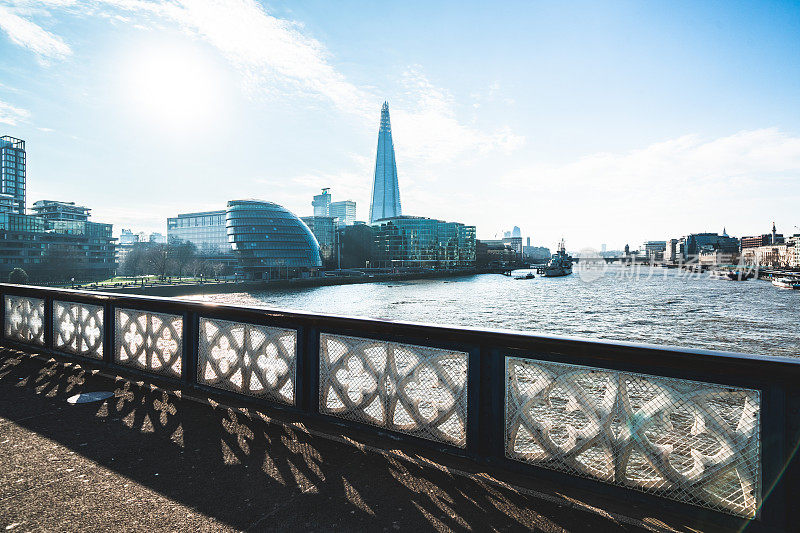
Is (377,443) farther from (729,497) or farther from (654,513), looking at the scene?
(729,497)

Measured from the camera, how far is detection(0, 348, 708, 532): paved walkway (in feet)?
9.94

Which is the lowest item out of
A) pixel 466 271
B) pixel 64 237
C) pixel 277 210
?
pixel 466 271

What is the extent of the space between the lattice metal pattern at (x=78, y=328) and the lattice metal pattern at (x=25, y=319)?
538 mm

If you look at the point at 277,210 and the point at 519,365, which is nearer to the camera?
the point at 519,365

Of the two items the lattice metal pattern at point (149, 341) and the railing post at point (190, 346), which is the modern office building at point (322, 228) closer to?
the lattice metal pattern at point (149, 341)

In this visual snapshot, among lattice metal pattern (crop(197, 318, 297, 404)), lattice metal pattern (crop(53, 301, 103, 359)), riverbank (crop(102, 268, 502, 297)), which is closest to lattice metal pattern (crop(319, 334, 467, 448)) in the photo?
lattice metal pattern (crop(197, 318, 297, 404))

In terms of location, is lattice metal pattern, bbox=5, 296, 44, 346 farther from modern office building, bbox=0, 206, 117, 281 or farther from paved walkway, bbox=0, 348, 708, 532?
modern office building, bbox=0, 206, 117, 281

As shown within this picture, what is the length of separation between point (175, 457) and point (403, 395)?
2.16 m

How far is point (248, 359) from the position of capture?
17.6 ft

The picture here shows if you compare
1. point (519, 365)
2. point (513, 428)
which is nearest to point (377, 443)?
point (513, 428)

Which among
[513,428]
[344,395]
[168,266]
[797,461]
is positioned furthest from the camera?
[168,266]

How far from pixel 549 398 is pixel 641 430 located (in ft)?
2.26

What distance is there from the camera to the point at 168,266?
119 metres

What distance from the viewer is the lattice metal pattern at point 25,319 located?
800cm
